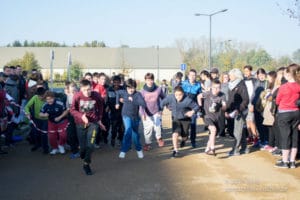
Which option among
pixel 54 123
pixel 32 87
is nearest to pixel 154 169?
pixel 54 123

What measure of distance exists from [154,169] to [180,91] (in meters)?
2.35

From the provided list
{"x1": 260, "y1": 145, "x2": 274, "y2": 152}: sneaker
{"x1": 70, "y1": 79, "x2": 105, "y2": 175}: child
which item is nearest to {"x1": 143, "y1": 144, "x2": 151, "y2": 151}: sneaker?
{"x1": 70, "y1": 79, "x2": 105, "y2": 175}: child

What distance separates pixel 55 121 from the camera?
10578 millimetres

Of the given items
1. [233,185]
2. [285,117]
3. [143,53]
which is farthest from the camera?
[143,53]

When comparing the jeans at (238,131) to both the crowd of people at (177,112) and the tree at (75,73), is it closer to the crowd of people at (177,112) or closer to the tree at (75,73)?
the crowd of people at (177,112)

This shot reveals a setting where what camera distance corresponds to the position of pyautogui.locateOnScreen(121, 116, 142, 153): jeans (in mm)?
9812

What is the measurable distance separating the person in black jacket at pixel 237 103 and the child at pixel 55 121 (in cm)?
402

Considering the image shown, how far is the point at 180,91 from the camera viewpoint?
10305 millimetres

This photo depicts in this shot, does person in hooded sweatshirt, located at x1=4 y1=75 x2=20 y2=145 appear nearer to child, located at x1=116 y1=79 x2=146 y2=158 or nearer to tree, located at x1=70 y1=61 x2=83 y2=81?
child, located at x1=116 y1=79 x2=146 y2=158

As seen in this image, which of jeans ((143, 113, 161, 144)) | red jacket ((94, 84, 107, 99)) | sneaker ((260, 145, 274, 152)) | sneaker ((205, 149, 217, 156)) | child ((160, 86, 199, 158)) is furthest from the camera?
red jacket ((94, 84, 107, 99))

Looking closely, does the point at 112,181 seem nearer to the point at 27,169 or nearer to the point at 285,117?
the point at 27,169

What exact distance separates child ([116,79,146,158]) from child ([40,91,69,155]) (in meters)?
1.60

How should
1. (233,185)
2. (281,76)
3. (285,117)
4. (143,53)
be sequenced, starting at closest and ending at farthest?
1. (233,185)
2. (285,117)
3. (281,76)
4. (143,53)

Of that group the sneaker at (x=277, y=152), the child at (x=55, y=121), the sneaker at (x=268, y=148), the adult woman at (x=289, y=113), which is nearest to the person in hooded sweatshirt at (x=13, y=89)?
the child at (x=55, y=121)
